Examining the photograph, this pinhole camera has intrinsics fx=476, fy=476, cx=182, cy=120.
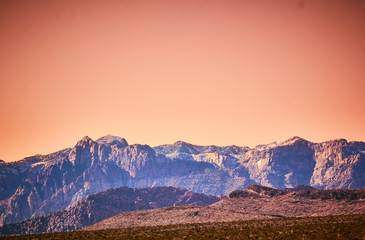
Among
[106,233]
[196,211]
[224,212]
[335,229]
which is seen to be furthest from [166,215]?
[335,229]

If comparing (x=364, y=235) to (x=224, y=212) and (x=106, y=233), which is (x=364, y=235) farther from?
(x=224, y=212)

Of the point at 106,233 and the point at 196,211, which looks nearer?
the point at 106,233

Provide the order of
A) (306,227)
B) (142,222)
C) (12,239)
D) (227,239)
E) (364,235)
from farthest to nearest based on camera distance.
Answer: (142,222)
(12,239)
(306,227)
(227,239)
(364,235)

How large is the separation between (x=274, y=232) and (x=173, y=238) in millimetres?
18152

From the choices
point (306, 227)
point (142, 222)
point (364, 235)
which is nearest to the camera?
point (364, 235)

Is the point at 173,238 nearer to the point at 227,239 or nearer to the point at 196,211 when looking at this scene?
the point at 227,239

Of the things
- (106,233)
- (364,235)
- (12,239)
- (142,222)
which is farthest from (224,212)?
(364,235)

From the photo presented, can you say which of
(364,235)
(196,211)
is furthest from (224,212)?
(364,235)

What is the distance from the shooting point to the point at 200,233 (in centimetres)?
9175

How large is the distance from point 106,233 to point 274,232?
38080 millimetres

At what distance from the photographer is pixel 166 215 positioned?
19775 cm

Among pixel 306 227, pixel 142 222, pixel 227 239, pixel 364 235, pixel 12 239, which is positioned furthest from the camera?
pixel 142 222

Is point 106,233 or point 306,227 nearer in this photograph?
point 306,227

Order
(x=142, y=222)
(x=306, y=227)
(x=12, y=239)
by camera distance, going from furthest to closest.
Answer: (x=142, y=222) < (x=12, y=239) < (x=306, y=227)
